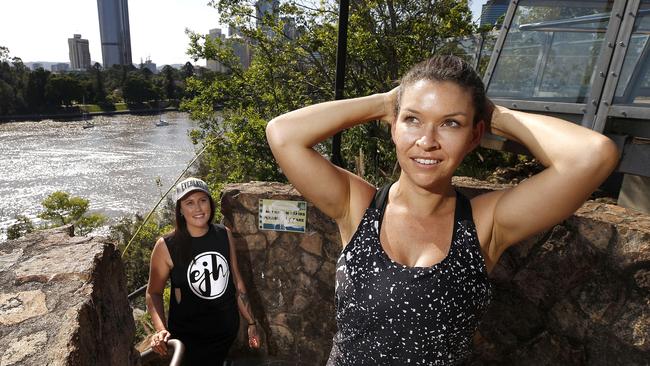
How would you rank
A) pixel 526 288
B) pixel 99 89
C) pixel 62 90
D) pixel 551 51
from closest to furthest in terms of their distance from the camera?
pixel 526 288, pixel 551 51, pixel 62 90, pixel 99 89

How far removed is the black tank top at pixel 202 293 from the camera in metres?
2.60

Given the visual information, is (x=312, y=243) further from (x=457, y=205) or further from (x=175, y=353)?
(x=457, y=205)

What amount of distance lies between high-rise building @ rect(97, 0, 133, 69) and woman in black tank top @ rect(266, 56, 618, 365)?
15900 centimetres

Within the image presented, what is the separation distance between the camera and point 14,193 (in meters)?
37.4

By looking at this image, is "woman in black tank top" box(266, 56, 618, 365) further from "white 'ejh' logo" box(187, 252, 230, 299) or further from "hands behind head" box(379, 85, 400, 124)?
"white 'ejh' logo" box(187, 252, 230, 299)

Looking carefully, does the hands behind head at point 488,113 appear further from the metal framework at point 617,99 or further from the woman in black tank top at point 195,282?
the metal framework at point 617,99

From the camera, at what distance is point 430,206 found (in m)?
1.42

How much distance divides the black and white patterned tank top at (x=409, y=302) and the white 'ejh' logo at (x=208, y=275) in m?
1.46

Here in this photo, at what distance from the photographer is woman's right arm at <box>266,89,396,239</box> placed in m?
1.44

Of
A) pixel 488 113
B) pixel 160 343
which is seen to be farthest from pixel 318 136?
pixel 160 343

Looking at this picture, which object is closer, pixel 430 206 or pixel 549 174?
pixel 549 174

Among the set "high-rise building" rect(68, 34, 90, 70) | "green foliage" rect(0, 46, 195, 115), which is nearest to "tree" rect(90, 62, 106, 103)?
"green foliage" rect(0, 46, 195, 115)

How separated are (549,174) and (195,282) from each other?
2.03 metres

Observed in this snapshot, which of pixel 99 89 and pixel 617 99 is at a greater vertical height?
pixel 617 99
